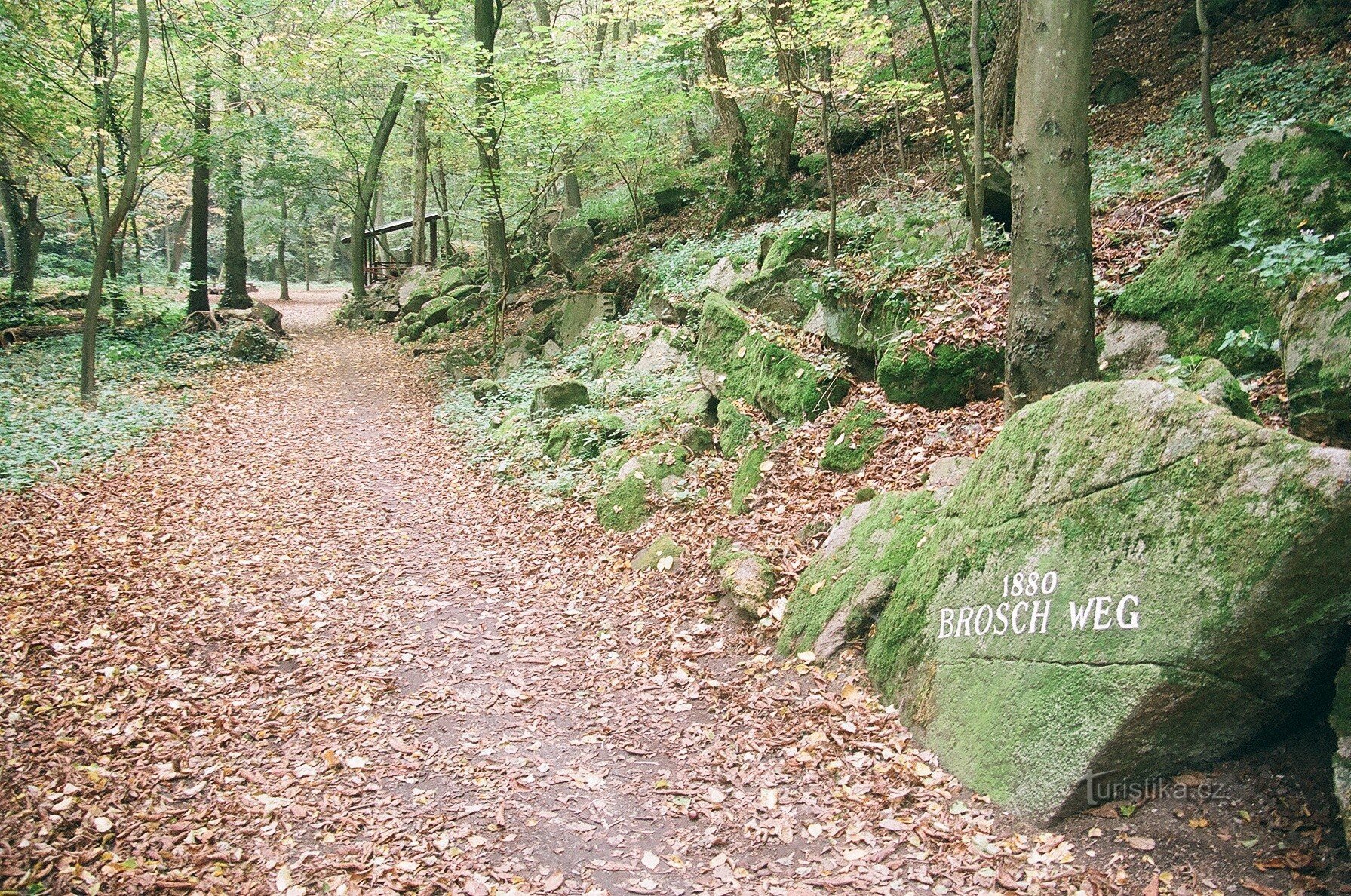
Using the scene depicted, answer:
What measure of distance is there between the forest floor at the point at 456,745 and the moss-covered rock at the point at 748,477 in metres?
1.10

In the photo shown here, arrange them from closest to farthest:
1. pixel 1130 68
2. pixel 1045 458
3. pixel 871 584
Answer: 1. pixel 1045 458
2. pixel 871 584
3. pixel 1130 68

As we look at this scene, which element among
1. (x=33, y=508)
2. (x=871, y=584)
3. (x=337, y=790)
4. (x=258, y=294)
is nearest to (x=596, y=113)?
(x=33, y=508)

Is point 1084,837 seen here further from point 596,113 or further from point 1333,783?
point 596,113

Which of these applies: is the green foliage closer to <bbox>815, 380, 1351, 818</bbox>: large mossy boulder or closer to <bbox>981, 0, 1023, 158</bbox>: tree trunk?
<bbox>815, 380, 1351, 818</bbox>: large mossy boulder

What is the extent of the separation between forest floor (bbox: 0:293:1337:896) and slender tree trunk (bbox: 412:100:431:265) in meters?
17.9

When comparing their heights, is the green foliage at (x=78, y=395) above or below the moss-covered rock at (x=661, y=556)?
above

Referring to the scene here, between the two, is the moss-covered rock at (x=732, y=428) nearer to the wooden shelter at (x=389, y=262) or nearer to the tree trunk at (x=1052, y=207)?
the tree trunk at (x=1052, y=207)

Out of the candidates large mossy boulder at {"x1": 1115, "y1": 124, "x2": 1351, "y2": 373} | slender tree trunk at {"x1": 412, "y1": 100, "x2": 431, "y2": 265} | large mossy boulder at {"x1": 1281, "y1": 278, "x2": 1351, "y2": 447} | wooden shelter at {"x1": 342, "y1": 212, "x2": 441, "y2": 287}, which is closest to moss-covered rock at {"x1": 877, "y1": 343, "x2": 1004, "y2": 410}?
large mossy boulder at {"x1": 1115, "y1": 124, "x2": 1351, "y2": 373}

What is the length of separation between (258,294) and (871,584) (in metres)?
38.9

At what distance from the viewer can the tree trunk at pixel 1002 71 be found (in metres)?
10.5

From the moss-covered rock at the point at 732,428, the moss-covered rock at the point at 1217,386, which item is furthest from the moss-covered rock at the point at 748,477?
the moss-covered rock at the point at 1217,386

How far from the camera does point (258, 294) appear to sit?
117 ft

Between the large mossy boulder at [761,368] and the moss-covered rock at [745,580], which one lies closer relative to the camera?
the moss-covered rock at [745,580]

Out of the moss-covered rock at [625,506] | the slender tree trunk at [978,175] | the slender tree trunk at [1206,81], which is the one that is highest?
the slender tree trunk at [1206,81]
